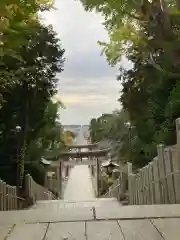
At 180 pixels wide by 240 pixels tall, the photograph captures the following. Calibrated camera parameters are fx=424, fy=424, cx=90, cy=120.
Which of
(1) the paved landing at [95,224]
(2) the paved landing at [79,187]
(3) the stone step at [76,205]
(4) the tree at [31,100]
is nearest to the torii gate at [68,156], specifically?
(2) the paved landing at [79,187]

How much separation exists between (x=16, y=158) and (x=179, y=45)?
1156 centimetres

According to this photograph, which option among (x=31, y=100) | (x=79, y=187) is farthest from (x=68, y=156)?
(x=31, y=100)

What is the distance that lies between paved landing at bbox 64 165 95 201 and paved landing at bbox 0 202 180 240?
10972 millimetres

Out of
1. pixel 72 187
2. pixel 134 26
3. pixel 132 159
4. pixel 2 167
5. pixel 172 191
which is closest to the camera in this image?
pixel 172 191

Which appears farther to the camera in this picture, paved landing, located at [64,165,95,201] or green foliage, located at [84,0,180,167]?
paved landing, located at [64,165,95,201]

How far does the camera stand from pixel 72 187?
18.9 metres

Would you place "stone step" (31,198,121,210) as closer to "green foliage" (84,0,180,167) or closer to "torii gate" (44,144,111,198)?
"green foliage" (84,0,180,167)

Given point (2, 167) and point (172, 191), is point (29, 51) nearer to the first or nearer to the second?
point (2, 167)

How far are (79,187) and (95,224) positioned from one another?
16.2 metres

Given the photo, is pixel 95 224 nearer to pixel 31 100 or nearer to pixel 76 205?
pixel 76 205

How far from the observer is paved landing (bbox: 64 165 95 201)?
16109 millimetres

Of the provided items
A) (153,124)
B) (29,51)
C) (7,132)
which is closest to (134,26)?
(153,124)

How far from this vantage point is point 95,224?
2.84m

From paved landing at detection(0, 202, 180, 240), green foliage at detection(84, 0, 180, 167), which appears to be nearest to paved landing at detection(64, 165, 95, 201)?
green foliage at detection(84, 0, 180, 167)
